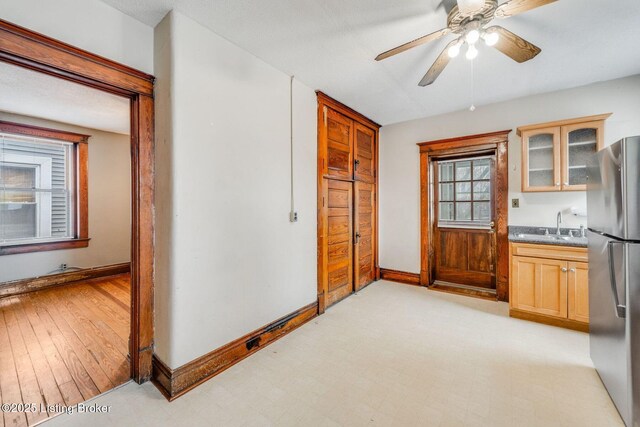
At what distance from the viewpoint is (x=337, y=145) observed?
11.4ft

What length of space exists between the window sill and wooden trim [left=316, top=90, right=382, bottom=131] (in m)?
4.41

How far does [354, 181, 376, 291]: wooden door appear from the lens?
385 centimetres

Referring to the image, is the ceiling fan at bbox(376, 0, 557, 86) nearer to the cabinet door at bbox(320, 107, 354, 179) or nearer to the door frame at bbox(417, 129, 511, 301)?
the cabinet door at bbox(320, 107, 354, 179)

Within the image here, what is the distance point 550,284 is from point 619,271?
143 centimetres

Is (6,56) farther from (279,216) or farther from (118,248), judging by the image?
(118,248)

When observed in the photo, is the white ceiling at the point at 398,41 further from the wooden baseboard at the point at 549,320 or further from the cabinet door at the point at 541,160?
the wooden baseboard at the point at 549,320

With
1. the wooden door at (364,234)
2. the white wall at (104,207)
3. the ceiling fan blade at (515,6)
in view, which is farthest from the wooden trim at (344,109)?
the white wall at (104,207)

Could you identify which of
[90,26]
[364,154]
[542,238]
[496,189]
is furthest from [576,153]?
[90,26]

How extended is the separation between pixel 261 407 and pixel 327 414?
1.40ft

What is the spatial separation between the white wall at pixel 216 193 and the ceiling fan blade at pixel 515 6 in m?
1.84

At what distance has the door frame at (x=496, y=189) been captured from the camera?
3.47m

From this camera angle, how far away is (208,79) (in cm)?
201

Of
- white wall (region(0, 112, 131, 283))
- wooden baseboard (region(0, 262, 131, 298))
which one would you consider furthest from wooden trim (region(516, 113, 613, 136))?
wooden baseboard (region(0, 262, 131, 298))

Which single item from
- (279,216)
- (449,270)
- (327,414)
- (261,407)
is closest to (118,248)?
(279,216)
